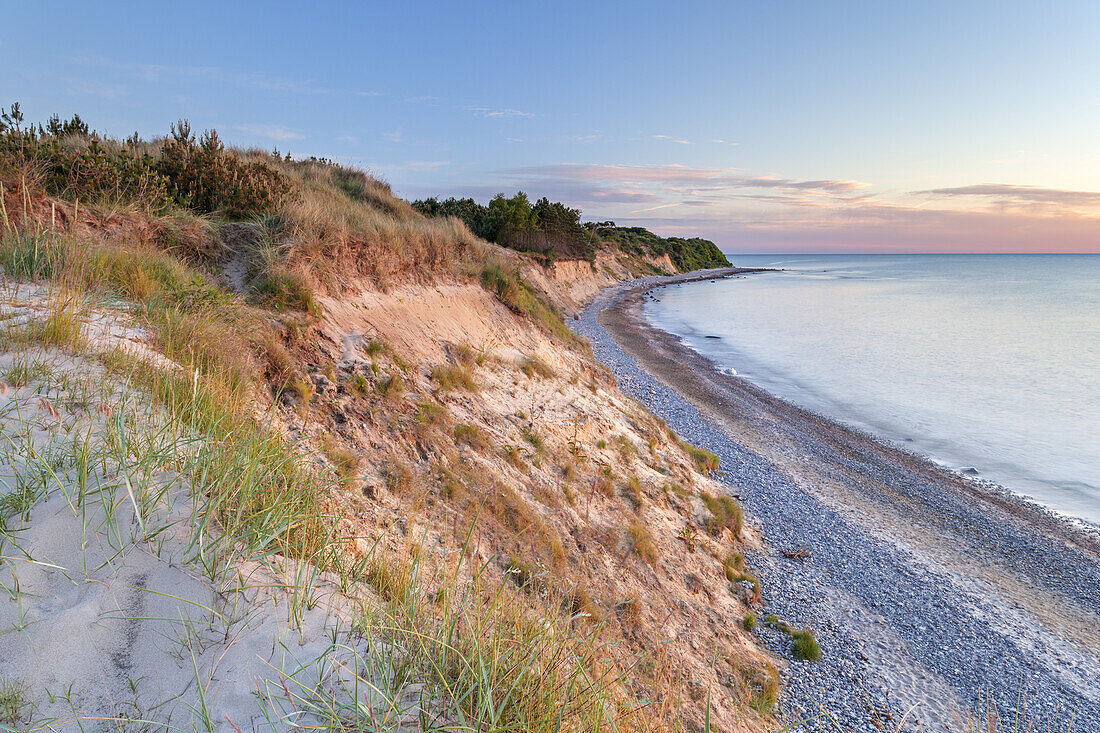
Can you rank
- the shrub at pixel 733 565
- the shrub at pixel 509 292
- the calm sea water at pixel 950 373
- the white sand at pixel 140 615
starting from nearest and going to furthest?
1. the white sand at pixel 140 615
2. the shrub at pixel 733 565
3. the shrub at pixel 509 292
4. the calm sea water at pixel 950 373

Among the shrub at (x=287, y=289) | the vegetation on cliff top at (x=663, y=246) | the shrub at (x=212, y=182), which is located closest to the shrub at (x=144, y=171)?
the shrub at (x=212, y=182)

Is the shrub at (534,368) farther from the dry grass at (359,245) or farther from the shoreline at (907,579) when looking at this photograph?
the shoreline at (907,579)

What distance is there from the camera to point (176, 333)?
199 inches

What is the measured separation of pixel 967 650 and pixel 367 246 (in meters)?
12.7

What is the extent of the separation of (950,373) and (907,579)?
975 inches

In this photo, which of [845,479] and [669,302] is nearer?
[845,479]

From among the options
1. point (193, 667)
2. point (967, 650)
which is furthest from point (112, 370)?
point (967, 650)

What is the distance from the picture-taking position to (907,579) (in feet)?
32.6

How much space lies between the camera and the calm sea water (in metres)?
17.8

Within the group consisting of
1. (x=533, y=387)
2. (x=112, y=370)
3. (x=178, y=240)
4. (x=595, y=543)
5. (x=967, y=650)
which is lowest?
(x=967, y=650)

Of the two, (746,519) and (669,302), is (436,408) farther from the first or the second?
(669,302)

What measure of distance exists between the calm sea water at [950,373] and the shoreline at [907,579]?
2.86 meters

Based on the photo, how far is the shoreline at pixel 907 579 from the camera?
23.9 ft

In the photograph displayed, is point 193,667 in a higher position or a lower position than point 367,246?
lower
